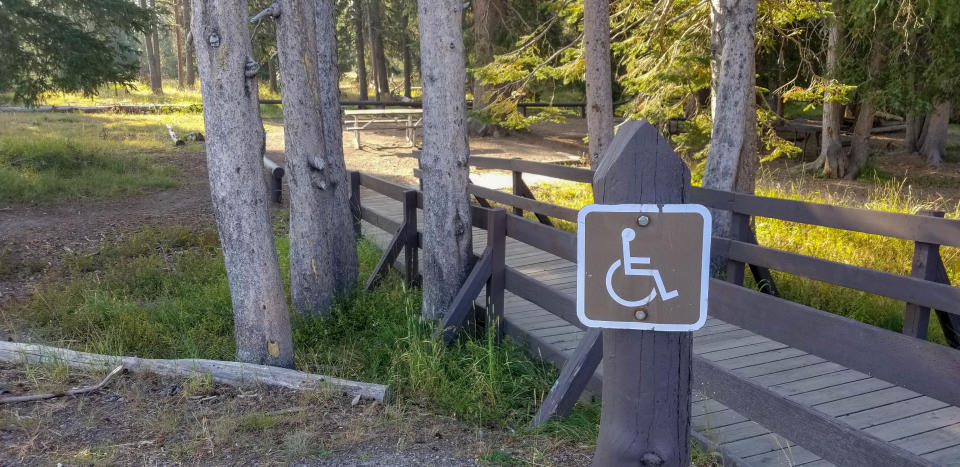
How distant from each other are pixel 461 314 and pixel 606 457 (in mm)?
3300

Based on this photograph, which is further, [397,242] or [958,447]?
[397,242]

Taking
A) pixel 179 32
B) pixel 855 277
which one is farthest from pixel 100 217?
pixel 179 32

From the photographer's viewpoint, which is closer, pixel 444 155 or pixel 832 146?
pixel 444 155

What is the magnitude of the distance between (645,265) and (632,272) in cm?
4

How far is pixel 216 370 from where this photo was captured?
523cm

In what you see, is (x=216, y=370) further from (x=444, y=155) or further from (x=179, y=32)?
(x=179, y=32)

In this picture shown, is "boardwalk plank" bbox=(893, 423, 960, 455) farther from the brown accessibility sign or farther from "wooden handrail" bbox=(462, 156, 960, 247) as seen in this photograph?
the brown accessibility sign

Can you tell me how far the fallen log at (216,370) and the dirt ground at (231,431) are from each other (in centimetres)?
9

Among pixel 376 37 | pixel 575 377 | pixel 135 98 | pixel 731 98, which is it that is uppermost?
pixel 376 37

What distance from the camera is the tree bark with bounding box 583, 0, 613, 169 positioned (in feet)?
34.1

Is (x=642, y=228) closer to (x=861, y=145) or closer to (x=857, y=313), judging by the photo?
(x=857, y=313)

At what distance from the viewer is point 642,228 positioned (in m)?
1.98

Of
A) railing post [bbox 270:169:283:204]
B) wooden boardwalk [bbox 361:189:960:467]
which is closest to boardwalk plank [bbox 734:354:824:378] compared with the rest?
wooden boardwalk [bbox 361:189:960:467]

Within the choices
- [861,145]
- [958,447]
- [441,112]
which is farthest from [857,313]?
[861,145]
